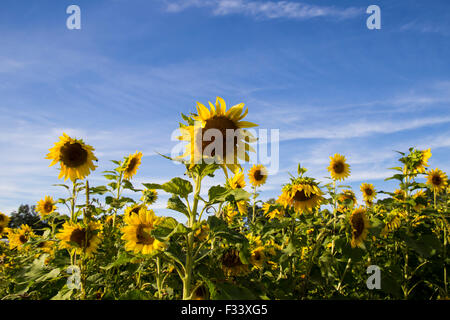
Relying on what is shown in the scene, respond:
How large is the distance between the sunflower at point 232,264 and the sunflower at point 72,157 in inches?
73.1

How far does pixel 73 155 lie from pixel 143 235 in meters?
1.38

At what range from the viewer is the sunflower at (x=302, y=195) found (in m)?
3.43

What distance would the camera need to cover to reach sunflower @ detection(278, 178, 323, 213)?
3430 mm

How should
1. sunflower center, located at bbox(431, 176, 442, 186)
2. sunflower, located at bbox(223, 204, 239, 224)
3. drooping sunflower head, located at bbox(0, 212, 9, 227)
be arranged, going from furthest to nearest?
drooping sunflower head, located at bbox(0, 212, 9, 227), sunflower center, located at bbox(431, 176, 442, 186), sunflower, located at bbox(223, 204, 239, 224)

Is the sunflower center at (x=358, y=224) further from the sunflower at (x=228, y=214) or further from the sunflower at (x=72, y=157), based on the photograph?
the sunflower at (x=72, y=157)

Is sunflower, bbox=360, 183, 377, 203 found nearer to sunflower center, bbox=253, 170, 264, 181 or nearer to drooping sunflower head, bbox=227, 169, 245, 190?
sunflower center, bbox=253, 170, 264, 181

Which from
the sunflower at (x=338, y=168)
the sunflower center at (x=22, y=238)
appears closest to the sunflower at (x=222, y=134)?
the sunflower at (x=338, y=168)

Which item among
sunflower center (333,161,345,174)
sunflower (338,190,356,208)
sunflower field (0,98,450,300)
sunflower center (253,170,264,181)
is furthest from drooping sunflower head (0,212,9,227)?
sunflower center (333,161,345,174)

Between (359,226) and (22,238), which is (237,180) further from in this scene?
(22,238)

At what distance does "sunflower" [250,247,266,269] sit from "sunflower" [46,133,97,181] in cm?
209
